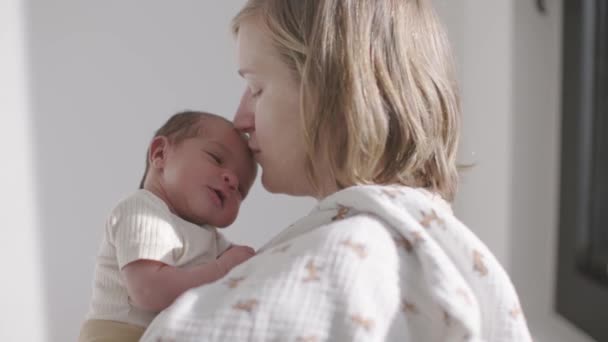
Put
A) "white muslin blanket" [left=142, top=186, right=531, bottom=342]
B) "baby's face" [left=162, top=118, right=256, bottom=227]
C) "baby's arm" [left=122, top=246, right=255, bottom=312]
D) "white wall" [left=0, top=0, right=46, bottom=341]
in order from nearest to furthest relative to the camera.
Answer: "white muslin blanket" [left=142, top=186, right=531, bottom=342] → "baby's arm" [left=122, top=246, right=255, bottom=312] → "baby's face" [left=162, top=118, right=256, bottom=227] → "white wall" [left=0, top=0, right=46, bottom=341]

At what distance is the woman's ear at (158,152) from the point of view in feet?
2.66

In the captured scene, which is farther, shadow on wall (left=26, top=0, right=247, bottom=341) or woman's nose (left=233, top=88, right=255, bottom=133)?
shadow on wall (left=26, top=0, right=247, bottom=341)

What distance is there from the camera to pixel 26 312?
48.3 inches

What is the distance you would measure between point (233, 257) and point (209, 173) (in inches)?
4.5

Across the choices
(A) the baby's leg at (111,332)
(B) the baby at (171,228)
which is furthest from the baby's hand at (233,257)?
(A) the baby's leg at (111,332)

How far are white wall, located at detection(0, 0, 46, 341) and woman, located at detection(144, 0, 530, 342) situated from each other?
56 centimetres

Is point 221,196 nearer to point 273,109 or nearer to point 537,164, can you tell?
point 273,109

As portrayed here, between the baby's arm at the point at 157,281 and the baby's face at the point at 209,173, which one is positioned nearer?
the baby's arm at the point at 157,281

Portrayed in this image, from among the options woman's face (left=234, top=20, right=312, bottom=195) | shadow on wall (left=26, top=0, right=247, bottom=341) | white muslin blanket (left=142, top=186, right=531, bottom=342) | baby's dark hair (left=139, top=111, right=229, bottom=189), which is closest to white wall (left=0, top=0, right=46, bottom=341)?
shadow on wall (left=26, top=0, right=247, bottom=341)

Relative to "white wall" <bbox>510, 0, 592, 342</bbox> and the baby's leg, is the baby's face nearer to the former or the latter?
the baby's leg

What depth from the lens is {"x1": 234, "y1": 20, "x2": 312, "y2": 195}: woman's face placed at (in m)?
0.73

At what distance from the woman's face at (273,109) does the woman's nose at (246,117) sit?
0.02 m

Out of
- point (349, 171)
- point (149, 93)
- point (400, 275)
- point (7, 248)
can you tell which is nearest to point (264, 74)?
point (349, 171)

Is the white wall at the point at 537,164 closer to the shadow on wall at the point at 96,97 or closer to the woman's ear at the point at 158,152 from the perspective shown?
the shadow on wall at the point at 96,97
